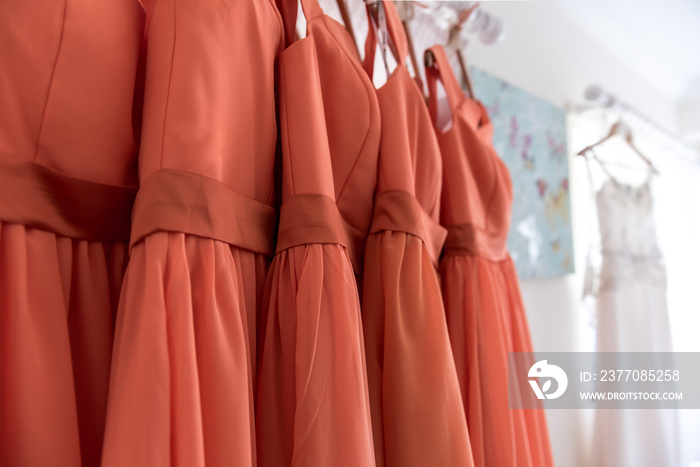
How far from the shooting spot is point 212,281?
452 mm

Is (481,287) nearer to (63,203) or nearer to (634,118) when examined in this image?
(63,203)

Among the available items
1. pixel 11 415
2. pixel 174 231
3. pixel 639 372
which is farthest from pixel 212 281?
pixel 639 372

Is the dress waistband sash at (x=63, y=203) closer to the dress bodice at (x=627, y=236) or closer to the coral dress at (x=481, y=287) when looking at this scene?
the coral dress at (x=481, y=287)

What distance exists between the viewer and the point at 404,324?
620 millimetres

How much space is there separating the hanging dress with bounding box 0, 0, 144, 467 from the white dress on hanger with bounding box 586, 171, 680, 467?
1.39 metres

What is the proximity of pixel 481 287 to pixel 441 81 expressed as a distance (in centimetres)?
35

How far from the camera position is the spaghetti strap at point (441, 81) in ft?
2.99

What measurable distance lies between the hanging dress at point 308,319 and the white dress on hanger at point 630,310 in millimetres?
1232

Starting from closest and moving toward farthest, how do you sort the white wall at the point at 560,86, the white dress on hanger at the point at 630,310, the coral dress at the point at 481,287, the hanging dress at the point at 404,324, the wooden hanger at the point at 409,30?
the hanging dress at the point at 404,324 < the coral dress at the point at 481,287 < the wooden hanger at the point at 409,30 < the white wall at the point at 560,86 < the white dress on hanger at the point at 630,310

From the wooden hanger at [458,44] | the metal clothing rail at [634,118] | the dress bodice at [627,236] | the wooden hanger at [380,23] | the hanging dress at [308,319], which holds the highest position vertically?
the metal clothing rail at [634,118]

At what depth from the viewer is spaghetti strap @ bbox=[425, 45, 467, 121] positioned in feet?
2.99

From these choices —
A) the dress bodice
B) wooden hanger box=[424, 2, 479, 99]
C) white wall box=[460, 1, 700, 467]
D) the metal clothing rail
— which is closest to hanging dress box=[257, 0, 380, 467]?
wooden hanger box=[424, 2, 479, 99]

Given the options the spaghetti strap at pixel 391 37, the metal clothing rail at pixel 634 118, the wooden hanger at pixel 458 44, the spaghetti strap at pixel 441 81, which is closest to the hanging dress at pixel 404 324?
the spaghetti strap at pixel 391 37

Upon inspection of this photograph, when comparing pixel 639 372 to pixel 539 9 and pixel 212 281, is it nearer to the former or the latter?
pixel 539 9
